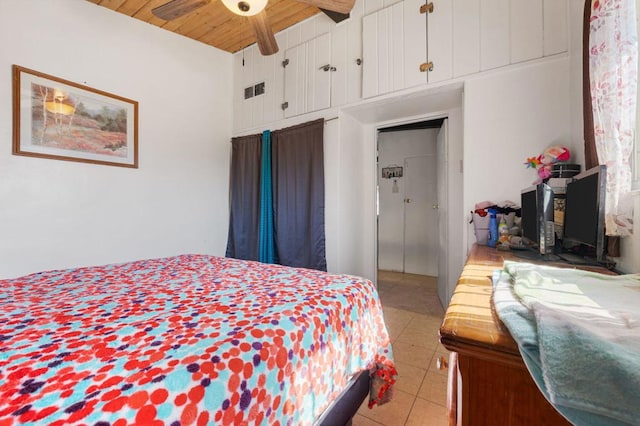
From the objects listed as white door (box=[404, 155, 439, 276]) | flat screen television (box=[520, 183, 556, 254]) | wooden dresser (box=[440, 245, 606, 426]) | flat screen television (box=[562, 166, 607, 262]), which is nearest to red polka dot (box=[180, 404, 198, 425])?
wooden dresser (box=[440, 245, 606, 426])

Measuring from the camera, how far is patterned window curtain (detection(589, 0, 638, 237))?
3.70 ft

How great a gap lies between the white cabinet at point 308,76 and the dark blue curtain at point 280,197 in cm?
26

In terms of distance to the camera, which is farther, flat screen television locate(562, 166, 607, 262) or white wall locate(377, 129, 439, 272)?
white wall locate(377, 129, 439, 272)

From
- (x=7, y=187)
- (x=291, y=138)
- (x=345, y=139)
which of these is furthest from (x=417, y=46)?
(x=7, y=187)

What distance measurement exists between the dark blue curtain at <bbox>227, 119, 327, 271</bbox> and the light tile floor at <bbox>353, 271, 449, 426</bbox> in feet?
3.17

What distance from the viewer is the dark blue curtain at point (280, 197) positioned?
2912 mm

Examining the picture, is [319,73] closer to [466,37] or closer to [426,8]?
[426,8]

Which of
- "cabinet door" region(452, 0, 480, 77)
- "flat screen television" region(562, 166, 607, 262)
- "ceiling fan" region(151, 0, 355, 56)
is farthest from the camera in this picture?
"cabinet door" region(452, 0, 480, 77)

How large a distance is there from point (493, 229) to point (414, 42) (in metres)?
1.72

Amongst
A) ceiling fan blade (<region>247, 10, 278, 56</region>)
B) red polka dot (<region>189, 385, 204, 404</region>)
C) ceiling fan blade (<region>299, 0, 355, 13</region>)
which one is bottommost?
red polka dot (<region>189, 385, 204, 404</region>)

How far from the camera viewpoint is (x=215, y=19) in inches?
114

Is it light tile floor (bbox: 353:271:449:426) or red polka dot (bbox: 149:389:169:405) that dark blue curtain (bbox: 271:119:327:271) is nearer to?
light tile floor (bbox: 353:271:449:426)

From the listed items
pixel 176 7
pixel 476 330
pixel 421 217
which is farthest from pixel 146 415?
pixel 421 217

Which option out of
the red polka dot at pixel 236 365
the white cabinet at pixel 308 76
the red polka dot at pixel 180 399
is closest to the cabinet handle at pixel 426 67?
the white cabinet at pixel 308 76
